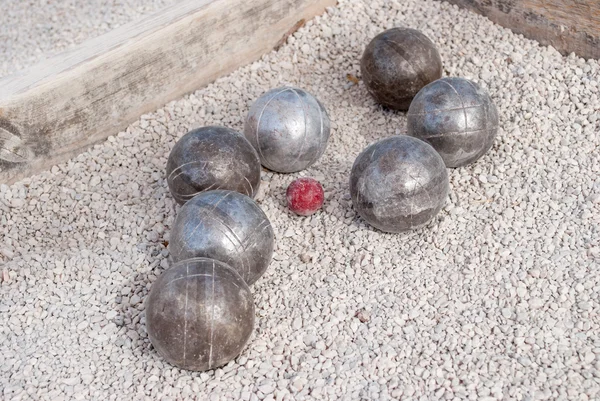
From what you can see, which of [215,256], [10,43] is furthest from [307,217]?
[10,43]

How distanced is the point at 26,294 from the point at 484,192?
3261 millimetres

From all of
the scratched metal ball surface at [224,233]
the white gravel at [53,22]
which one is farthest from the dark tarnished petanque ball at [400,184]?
the white gravel at [53,22]

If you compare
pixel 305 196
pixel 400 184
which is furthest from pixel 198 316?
pixel 400 184

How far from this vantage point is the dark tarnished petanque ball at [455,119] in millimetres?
5223

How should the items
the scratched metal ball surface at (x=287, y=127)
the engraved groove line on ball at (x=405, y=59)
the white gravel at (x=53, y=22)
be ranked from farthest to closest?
1. the white gravel at (x=53, y=22)
2. the engraved groove line on ball at (x=405, y=59)
3. the scratched metal ball surface at (x=287, y=127)

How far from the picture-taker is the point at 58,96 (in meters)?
5.48

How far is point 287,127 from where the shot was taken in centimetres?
534

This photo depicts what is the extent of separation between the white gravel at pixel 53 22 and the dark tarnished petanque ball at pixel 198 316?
11.4ft

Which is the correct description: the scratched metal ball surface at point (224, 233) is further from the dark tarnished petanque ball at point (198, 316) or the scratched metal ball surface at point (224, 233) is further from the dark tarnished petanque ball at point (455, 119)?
the dark tarnished petanque ball at point (455, 119)

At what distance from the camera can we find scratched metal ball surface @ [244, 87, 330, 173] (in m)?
5.35

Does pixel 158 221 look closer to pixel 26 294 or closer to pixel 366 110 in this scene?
pixel 26 294

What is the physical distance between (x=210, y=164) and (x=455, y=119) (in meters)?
1.77

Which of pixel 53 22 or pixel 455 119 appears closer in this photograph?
pixel 455 119

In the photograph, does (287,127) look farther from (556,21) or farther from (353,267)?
(556,21)
